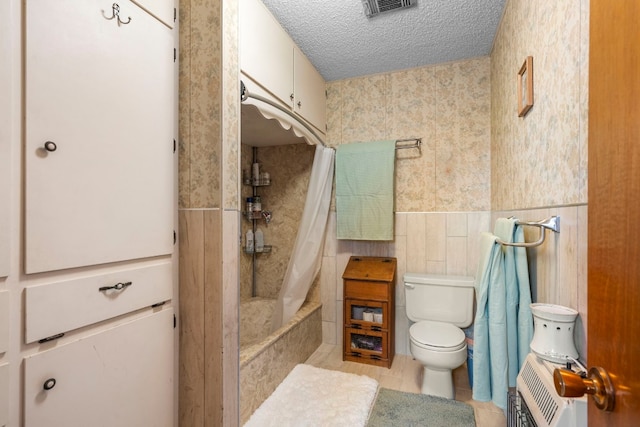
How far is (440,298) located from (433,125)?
141 cm

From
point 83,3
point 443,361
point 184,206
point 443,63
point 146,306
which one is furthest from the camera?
point 443,63

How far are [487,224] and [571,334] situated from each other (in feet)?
4.87

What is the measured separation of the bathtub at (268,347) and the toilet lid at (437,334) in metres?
0.87

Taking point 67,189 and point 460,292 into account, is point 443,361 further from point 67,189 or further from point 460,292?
point 67,189

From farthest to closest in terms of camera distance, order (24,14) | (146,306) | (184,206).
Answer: (184,206) → (146,306) → (24,14)

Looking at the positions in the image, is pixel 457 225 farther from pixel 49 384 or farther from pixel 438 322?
pixel 49 384

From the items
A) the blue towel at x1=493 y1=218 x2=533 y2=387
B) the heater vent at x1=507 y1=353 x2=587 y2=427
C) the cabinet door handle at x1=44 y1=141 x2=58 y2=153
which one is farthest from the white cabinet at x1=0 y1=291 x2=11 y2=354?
the blue towel at x1=493 y1=218 x2=533 y2=387

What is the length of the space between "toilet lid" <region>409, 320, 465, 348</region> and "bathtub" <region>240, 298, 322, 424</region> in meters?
0.87

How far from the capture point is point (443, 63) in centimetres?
242

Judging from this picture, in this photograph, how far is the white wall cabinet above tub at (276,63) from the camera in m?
1.56

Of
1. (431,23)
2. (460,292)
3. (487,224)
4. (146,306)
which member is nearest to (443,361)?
(460,292)

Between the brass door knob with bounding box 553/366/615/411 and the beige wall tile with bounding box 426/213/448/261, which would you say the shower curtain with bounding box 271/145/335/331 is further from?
the brass door knob with bounding box 553/366/615/411

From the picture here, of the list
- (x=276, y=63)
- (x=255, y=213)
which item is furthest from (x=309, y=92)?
(x=255, y=213)

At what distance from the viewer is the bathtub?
5.57ft
